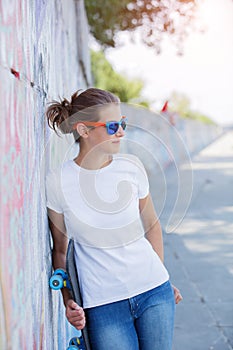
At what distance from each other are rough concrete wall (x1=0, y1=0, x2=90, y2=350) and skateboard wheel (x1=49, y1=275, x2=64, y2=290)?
1.2 inches

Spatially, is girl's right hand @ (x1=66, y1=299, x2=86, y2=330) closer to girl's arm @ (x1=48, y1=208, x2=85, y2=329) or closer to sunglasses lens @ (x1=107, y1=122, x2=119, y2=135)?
A: girl's arm @ (x1=48, y1=208, x2=85, y2=329)

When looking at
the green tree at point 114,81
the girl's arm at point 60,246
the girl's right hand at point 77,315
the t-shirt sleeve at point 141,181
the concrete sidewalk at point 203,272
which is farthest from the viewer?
the green tree at point 114,81

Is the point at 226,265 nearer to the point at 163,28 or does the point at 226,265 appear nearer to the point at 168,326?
the point at 168,326

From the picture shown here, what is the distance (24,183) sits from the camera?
2.31 m

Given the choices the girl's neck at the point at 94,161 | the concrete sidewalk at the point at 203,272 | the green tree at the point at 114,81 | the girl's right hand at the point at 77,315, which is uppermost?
the girl's neck at the point at 94,161

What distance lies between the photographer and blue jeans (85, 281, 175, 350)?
2893 millimetres

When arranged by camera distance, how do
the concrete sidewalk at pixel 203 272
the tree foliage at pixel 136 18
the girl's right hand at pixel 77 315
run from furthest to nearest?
1. the tree foliage at pixel 136 18
2. the concrete sidewalk at pixel 203 272
3. the girl's right hand at pixel 77 315

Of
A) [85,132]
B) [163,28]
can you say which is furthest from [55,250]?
[163,28]

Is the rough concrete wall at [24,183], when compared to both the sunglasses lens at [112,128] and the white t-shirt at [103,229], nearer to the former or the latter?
the white t-shirt at [103,229]

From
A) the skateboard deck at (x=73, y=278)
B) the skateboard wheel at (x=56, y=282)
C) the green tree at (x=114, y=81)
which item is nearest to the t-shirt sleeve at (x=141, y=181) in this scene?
the skateboard deck at (x=73, y=278)

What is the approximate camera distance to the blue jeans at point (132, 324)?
2.89m

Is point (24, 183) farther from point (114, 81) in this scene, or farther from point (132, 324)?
point (114, 81)

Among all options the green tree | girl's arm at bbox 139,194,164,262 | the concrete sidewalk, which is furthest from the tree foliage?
the green tree

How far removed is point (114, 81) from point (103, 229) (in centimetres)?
3393
